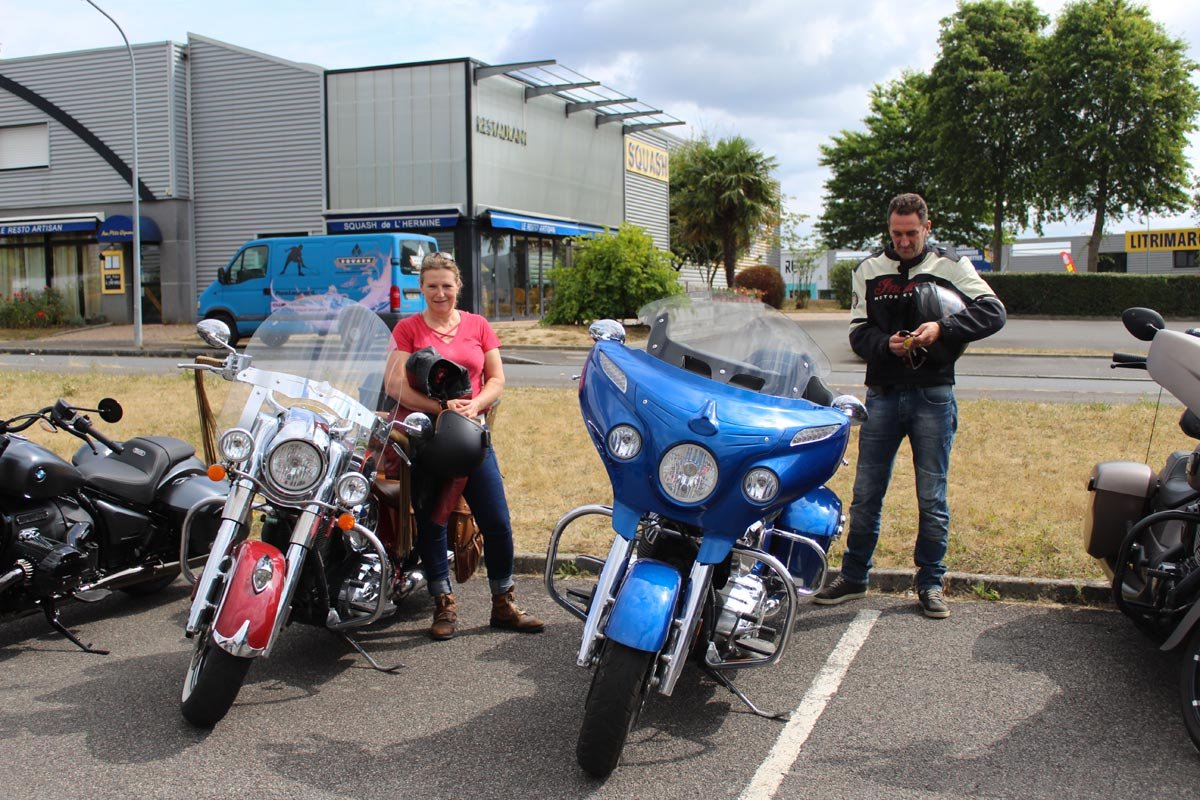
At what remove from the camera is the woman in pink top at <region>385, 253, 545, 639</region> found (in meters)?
4.75

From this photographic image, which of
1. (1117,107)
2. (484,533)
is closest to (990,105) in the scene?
(1117,107)

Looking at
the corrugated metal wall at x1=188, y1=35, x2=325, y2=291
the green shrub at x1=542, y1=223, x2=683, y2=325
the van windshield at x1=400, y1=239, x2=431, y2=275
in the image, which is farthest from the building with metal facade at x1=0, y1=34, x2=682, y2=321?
the van windshield at x1=400, y1=239, x2=431, y2=275

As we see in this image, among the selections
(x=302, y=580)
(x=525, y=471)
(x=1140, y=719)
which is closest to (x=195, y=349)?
(x=525, y=471)

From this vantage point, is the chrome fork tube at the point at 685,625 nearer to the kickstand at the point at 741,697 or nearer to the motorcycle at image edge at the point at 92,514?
the kickstand at the point at 741,697

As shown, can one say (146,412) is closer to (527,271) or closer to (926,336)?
(926,336)

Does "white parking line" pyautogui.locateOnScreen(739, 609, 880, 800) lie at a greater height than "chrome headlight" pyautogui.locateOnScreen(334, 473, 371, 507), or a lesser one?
lesser

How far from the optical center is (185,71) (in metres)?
29.8

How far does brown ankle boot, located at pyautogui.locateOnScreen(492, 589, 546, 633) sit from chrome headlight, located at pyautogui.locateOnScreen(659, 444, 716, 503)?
5.46 ft

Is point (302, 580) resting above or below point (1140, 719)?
above

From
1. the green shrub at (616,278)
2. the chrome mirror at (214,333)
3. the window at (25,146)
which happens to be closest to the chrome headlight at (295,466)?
the chrome mirror at (214,333)

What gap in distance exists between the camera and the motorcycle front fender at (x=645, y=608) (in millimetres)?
3244

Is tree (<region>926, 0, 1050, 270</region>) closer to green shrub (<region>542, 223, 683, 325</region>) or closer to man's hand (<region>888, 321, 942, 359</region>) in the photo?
green shrub (<region>542, 223, 683, 325</region>)

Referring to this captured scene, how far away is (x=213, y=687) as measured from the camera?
11.9 feet

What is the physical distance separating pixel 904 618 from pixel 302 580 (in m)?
2.74
